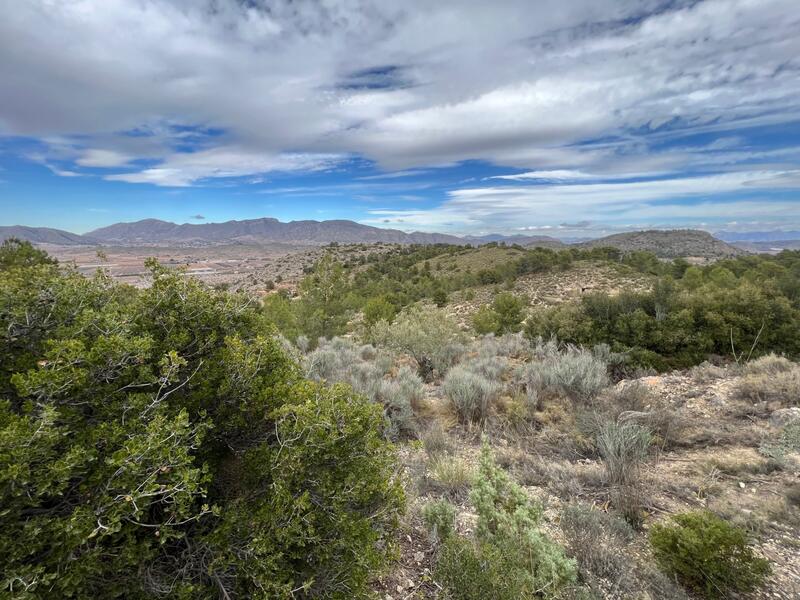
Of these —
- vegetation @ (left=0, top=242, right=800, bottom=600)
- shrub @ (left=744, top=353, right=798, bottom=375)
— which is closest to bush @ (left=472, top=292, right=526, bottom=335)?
shrub @ (left=744, top=353, right=798, bottom=375)

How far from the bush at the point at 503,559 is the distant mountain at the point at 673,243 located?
89.3 meters

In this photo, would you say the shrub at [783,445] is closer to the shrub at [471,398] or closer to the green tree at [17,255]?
the shrub at [471,398]

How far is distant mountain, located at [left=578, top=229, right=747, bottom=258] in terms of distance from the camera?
83.4 meters

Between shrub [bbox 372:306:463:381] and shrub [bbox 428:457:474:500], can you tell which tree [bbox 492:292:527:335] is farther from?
shrub [bbox 428:457:474:500]

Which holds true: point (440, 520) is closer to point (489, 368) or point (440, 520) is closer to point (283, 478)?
point (283, 478)

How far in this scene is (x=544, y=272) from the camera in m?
40.1

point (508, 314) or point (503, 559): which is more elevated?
point (503, 559)

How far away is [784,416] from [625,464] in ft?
12.0

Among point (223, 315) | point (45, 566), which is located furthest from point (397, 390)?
point (45, 566)

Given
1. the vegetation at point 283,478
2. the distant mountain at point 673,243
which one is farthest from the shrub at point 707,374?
the distant mountain at point 673,243

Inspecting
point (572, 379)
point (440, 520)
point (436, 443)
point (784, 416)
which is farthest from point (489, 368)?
point (440, 520)

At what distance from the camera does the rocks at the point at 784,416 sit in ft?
18.7

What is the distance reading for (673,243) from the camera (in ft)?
305

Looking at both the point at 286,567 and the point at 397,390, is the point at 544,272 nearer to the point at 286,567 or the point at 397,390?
the point at 397,390
